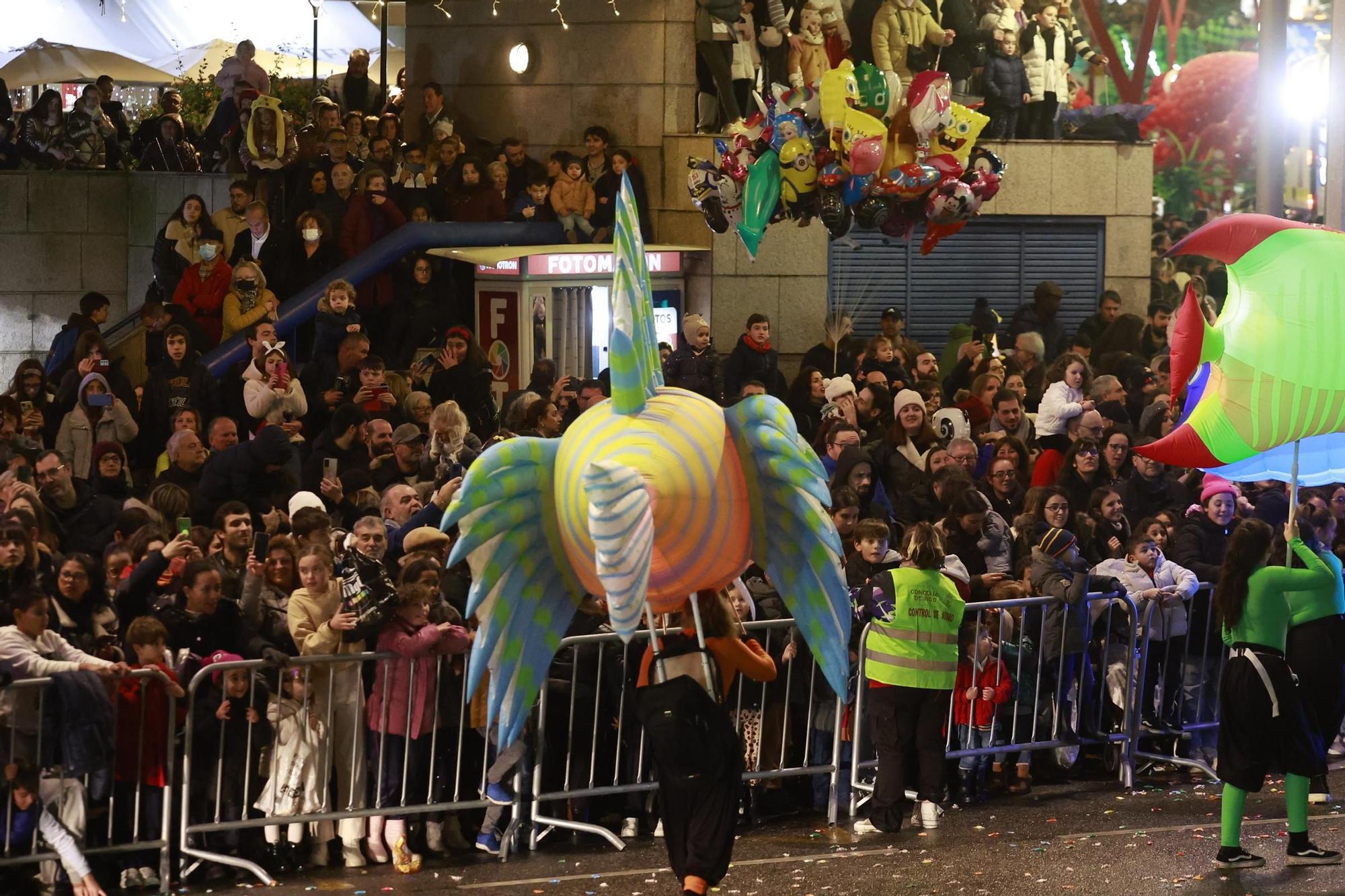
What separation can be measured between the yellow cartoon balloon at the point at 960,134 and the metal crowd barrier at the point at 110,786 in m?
7.54

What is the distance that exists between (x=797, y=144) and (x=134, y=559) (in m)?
6.21

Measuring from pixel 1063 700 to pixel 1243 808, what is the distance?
6.31 ft

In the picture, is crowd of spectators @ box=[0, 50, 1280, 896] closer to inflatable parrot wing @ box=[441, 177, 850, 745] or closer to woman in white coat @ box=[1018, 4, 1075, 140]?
inflatable parrot wing @ box=[441, 177, 850, 745]

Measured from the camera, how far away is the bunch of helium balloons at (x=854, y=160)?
1541cm

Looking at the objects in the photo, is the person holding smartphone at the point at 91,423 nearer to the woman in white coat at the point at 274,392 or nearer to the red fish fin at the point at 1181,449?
the woman in white coat at the point at 274,392

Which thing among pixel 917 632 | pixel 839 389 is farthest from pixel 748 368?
pixel 917 632

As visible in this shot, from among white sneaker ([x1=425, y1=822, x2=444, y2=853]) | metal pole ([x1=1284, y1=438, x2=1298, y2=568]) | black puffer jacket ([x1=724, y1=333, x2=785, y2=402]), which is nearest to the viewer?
metal pole ([x1=1284, y1=438, x2=1298, y2=568])

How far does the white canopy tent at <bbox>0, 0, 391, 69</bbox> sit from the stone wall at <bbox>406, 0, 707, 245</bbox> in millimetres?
4843

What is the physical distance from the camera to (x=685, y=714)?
908cm

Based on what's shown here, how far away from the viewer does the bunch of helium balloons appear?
607 inches

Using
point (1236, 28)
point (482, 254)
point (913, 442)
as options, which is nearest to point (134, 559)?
point (913, 442)

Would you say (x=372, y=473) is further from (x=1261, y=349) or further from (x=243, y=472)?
(x=1261, y=349)

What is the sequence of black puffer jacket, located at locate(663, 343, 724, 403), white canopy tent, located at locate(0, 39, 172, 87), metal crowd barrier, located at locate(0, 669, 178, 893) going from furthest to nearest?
white canopy tent, located at locate(0, 39, 172, 87), black puffer jacket, located at locate(663, 343, 724, 403), metal crowd barrier, located at locate(0, 669, 178, 893)

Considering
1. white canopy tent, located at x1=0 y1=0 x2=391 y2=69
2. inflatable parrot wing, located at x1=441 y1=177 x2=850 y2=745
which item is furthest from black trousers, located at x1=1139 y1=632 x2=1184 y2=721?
white canopy tent, located at x1=0 y1=0 x2=391 y2=69
